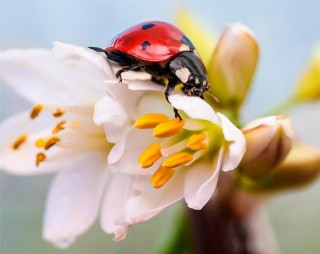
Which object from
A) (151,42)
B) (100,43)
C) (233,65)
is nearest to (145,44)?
(151,42)

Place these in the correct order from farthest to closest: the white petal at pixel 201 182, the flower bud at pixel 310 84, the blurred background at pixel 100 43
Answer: the blurred background at pixel 100 43, the flower bud at pixel 310 84, the white petal at pixel 201 182

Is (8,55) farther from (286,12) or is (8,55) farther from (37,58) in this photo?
(286,12)

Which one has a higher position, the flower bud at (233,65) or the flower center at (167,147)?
the flower bud at (233,65)

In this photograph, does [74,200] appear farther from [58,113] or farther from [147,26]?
[147,26]

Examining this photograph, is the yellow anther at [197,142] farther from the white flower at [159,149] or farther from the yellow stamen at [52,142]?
the yellow stamen at [52,142]

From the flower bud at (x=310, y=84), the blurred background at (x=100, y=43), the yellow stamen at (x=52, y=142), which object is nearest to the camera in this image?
the yellow stamen at (x=52, y=142)

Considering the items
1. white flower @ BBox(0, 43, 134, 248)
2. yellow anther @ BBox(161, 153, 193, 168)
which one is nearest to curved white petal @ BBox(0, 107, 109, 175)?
white flower @ BBox(0, 43, 134, 248)

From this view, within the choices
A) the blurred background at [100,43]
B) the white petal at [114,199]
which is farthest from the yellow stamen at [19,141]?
the blurred background at [100,43]

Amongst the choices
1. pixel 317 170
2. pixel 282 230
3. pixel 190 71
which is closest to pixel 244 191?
pixel 317 170
